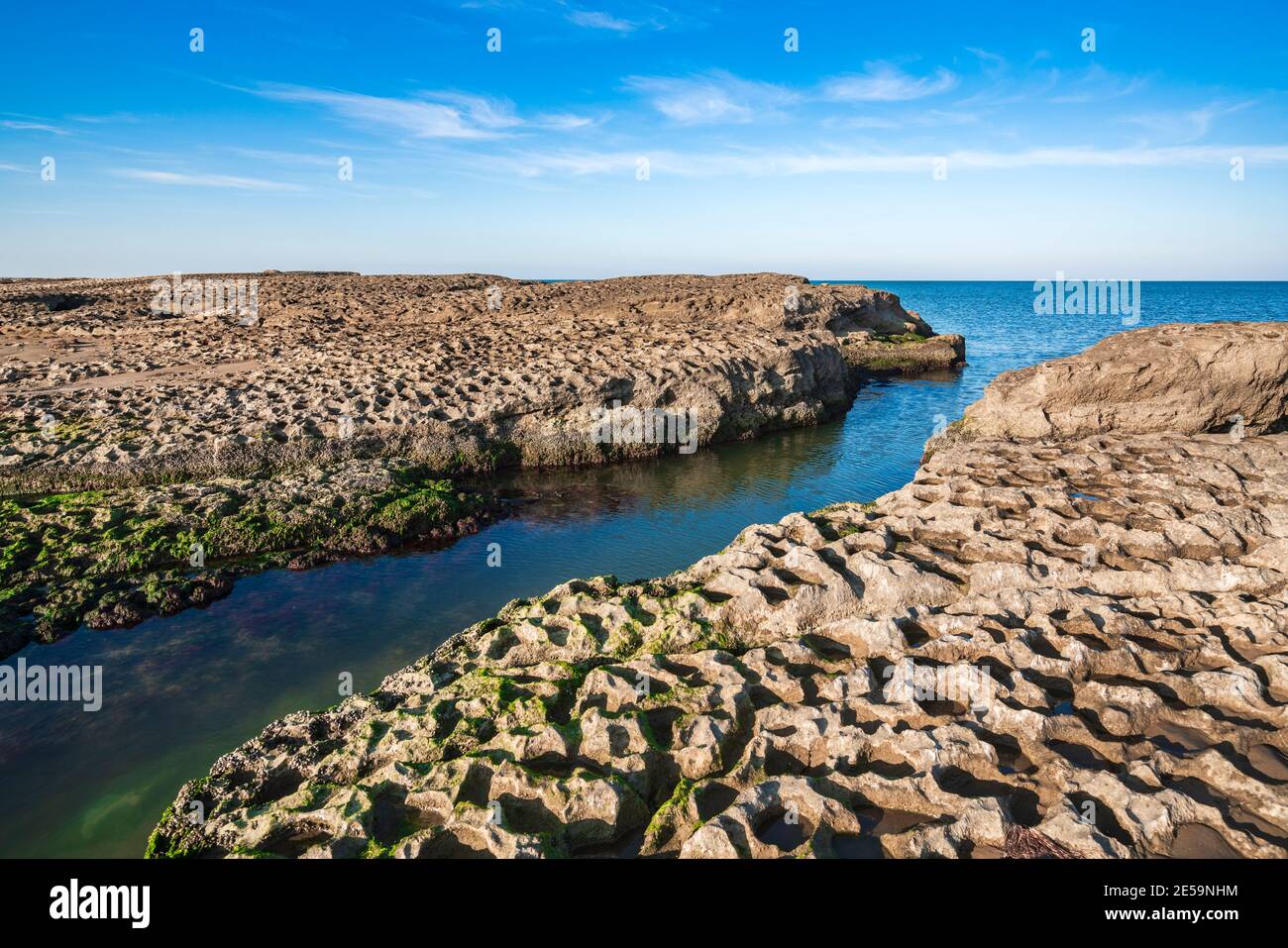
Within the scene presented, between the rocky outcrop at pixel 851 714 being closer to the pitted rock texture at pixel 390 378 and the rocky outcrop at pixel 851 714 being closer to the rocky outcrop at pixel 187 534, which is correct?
the rocky outcrop at pixel 187 534

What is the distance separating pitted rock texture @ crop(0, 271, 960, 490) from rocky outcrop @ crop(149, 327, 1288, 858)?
41.2 ft

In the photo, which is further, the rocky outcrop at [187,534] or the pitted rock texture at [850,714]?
the rocky outcrop at [187,534]

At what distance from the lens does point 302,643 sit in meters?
12.6

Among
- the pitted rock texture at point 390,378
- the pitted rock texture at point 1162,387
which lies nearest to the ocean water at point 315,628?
the pitted rock texture at point 390,378

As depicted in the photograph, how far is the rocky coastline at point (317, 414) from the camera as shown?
50.1 feet

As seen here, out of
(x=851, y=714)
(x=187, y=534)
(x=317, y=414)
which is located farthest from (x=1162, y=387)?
(x=317, y=414)

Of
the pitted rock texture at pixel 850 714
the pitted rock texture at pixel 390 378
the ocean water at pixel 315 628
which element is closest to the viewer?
the pitted rock texture at pixel 850 714

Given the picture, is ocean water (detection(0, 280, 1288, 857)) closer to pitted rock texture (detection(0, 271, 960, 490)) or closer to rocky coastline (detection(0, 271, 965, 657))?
rocky coastline (detection(0, 271, 965, 657))

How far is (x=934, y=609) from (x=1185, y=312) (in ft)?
422

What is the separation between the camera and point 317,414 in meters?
21.8

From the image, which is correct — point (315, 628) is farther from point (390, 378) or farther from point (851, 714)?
point (390, 378)

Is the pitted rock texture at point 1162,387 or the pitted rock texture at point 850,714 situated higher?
the pitted rock texture at point 1162,387

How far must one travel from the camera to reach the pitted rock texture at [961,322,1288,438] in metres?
16.5

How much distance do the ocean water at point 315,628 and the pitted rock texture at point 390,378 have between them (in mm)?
2727
